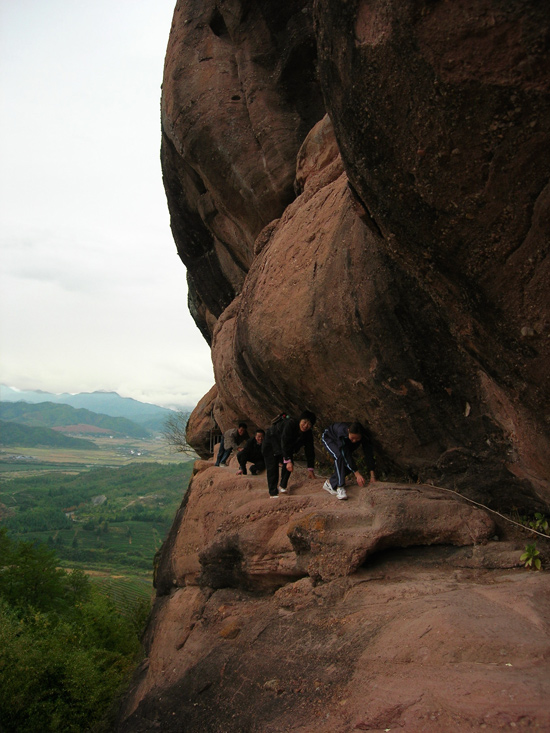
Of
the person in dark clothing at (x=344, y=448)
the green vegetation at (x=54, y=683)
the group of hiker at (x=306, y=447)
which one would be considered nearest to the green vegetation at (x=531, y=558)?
the group of hiker at (x=306, y=447)

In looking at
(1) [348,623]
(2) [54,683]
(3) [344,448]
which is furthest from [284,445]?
(2) [54,683]

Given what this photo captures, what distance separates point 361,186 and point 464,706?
213 inches

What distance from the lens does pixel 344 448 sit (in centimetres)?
883

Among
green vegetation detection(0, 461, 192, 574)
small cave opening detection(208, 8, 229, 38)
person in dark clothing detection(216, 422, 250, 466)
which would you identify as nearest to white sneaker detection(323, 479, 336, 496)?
person in dark clothing detection(216, 422, 250, 466)

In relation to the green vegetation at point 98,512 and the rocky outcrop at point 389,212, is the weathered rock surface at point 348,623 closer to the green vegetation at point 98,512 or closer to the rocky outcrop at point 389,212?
the rocky outcrop at point 389,212

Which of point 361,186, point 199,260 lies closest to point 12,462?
point 199,260

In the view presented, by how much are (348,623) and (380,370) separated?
3.74 metres

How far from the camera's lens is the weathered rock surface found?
4.68 m

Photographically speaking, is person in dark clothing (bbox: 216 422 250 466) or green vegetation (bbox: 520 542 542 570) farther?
person in dark clothing (bbox: 216 422 250 466)

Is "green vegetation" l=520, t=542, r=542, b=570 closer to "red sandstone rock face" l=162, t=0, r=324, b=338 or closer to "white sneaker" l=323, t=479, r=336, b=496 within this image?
"white sneaker" l=323, t=479, r=336, b=496

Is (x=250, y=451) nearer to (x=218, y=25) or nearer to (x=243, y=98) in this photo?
(x=243, y=98)

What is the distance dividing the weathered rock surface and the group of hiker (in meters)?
0.34

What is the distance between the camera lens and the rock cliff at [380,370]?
14.6ft

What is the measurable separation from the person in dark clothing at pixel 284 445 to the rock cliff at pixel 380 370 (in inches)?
16.1
